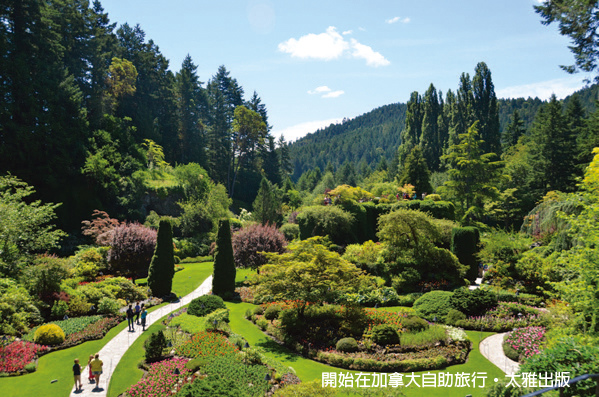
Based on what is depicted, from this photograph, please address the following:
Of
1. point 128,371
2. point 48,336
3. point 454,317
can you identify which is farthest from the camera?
point 454,317

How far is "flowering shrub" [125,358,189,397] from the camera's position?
460 inches

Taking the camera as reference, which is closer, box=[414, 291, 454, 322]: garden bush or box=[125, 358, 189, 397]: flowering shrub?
box=[125, 358, 189, 397]: flowering shrub

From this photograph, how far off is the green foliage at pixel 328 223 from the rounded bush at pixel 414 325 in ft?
47.5

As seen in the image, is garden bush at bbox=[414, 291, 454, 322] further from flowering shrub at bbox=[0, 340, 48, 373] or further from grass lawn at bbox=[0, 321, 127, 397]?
flowering shrub at bbox=[0, 340, 48, 373]

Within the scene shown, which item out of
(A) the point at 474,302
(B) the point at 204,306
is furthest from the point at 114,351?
(A) the point at 474,302

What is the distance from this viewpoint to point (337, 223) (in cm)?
3102

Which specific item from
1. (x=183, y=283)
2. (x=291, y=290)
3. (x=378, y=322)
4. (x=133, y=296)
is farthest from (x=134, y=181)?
(x=378, y=322)

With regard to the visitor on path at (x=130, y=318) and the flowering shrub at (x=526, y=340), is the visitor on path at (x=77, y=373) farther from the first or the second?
the flowering shrub at (x=526, y=340)

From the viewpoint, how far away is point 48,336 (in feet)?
52.9

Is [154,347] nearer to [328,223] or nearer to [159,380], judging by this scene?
[159,380]

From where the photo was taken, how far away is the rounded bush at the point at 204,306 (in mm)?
19844

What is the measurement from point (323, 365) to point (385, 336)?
2825 mm

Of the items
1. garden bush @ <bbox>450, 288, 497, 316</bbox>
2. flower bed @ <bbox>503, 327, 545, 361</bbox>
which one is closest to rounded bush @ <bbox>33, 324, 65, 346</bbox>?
garden bush @ <bbox>450, 288, 497, 316</bbox>

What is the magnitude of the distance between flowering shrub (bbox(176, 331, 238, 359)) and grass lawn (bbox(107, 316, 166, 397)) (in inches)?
65.7
